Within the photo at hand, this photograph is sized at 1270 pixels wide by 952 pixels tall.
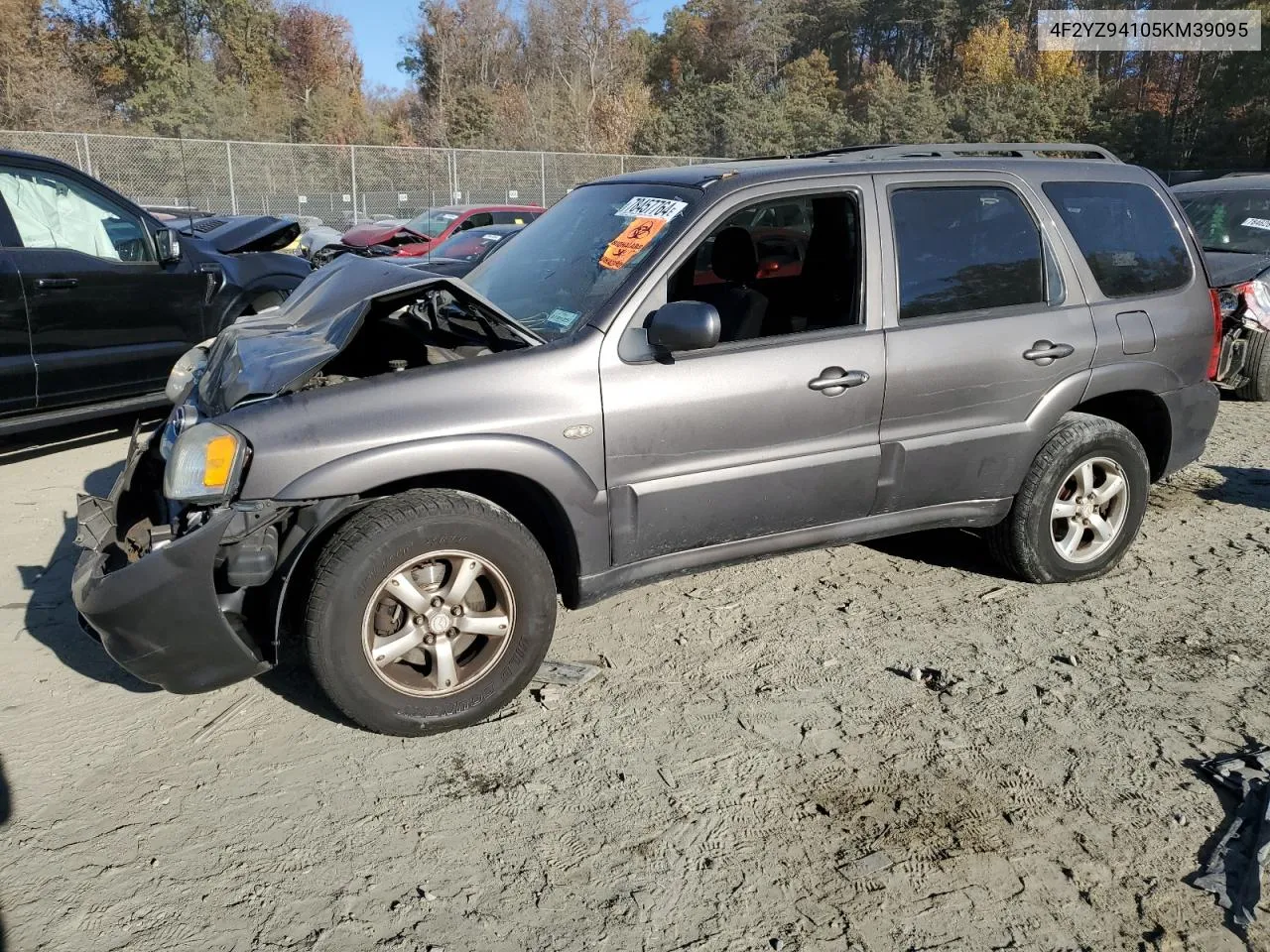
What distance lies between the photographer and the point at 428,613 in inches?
125

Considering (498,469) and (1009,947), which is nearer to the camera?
(1009,947)

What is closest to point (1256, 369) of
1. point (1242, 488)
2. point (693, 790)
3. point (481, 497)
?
point (1242, 488)

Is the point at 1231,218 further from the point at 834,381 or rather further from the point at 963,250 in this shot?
the point at 834,381

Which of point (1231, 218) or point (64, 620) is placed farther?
point (1231, 218)

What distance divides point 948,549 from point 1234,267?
15.6 feet

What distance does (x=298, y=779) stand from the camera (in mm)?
3047

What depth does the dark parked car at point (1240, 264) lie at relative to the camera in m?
7.57

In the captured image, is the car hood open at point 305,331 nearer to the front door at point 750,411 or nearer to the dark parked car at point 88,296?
the front door at point 750,411

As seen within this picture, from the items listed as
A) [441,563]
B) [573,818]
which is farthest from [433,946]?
[441,563]

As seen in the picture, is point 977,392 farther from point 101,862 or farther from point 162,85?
point 162,85

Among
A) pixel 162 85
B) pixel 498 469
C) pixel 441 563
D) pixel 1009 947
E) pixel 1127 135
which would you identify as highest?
pixel 162 85

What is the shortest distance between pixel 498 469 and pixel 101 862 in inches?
61.6

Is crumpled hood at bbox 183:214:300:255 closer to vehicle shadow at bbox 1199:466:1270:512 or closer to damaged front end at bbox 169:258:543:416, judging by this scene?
damaged front end at bbox 169:258:543:416

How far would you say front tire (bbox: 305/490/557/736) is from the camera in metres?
3.01
